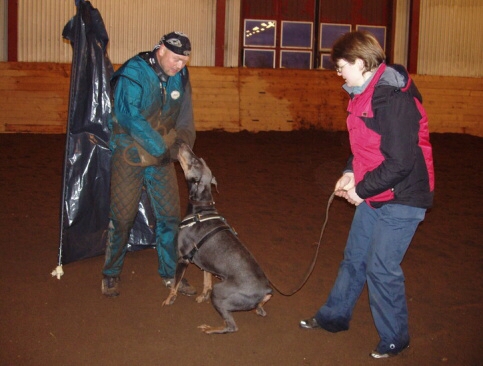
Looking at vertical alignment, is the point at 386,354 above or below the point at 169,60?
below

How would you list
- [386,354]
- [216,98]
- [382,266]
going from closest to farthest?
[382,266] → [386,354] → [216,98]

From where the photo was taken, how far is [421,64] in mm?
17203

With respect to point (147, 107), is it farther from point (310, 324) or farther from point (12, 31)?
point (12, 31)

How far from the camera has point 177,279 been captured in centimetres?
461

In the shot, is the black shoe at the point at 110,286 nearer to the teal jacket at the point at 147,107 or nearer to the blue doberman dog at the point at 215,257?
the blue doberman dog at the point at 215,257

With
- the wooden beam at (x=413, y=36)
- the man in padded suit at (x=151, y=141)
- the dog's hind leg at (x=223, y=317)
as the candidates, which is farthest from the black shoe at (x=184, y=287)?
the wooden beam at (x=413, y=36)

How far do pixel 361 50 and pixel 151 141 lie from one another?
1774 millimetres

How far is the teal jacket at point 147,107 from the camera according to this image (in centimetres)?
449

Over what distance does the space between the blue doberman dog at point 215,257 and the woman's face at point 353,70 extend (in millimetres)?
1488

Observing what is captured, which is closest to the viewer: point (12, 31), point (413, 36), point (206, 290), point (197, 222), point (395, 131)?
point (395, 131)

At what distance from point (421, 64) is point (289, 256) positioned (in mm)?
12842

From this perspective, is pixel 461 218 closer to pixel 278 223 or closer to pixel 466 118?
pixel 278 223

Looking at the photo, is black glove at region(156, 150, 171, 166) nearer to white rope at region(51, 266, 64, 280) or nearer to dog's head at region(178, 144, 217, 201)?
dog's head at region(178, 144, 217, 201)

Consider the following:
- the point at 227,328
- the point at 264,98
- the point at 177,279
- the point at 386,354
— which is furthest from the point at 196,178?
the point at 264,98
